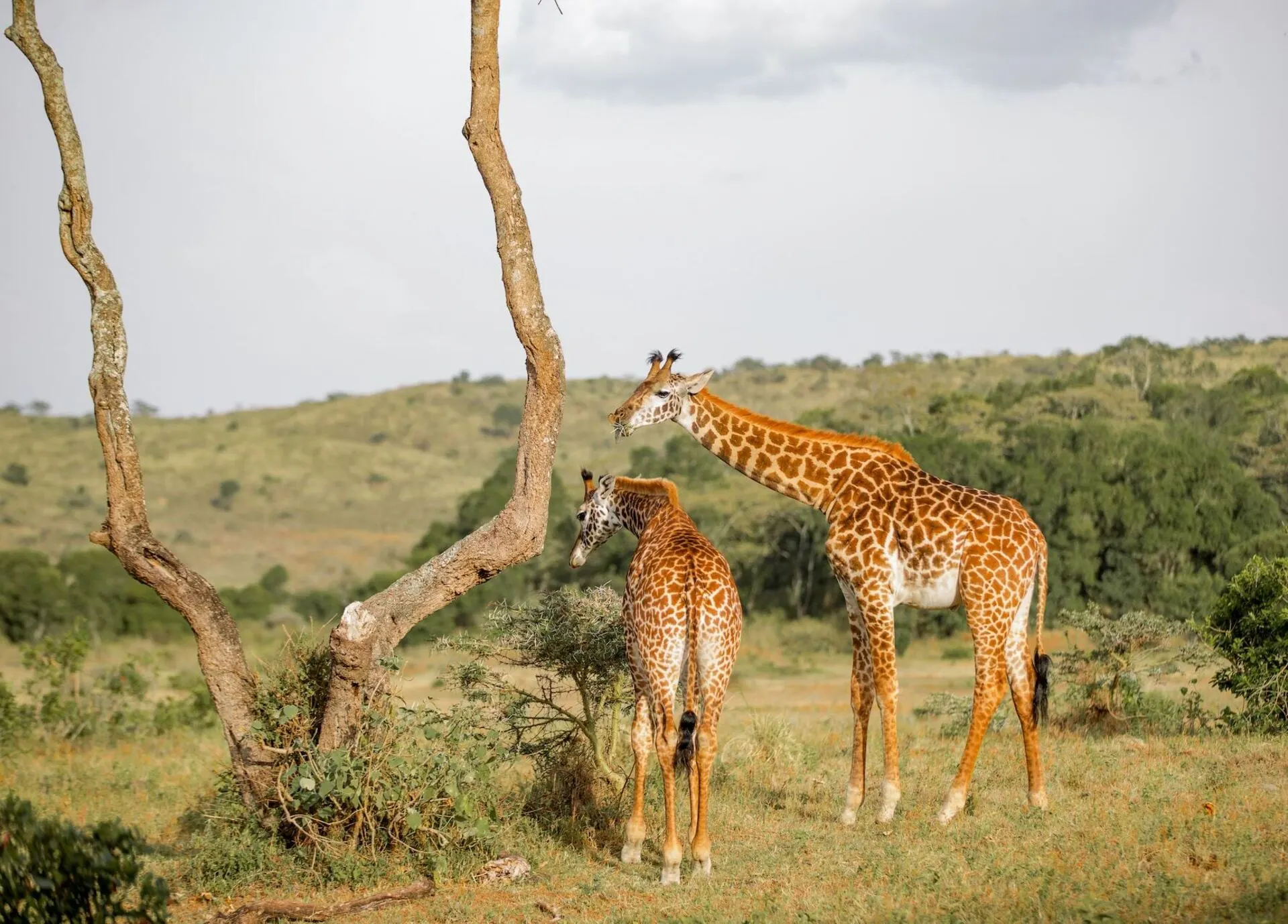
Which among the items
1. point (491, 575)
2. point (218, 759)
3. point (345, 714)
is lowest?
point (218, 759)

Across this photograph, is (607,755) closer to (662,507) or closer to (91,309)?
(662,507)

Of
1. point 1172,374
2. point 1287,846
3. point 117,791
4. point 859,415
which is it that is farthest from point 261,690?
point 1172,374

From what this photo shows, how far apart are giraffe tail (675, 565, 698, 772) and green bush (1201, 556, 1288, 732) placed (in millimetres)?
6025

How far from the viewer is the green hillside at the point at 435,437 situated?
1485 inches

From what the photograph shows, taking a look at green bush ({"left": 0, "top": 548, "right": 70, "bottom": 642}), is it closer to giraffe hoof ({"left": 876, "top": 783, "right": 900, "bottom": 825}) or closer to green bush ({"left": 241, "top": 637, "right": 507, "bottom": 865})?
green bush ({"left": 241, "top": 637, "right": 507, "bottom": 865})

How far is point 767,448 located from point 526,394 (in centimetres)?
201

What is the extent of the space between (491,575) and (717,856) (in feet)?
8.14

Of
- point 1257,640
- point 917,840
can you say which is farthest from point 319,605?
point 917,840

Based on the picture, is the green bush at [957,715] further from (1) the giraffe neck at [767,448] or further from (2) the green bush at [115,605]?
(2) the green bush at [115,605]

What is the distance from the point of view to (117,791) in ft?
40.0

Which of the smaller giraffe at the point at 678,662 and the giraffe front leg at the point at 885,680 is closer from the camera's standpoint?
the smaller giraffe at the point at 678,662

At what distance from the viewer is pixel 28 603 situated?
2827 centimetres

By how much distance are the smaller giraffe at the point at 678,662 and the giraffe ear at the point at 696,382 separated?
141 cm

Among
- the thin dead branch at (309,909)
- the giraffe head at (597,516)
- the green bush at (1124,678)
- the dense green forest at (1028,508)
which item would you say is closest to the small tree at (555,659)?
the giraffe head at (597,516)
